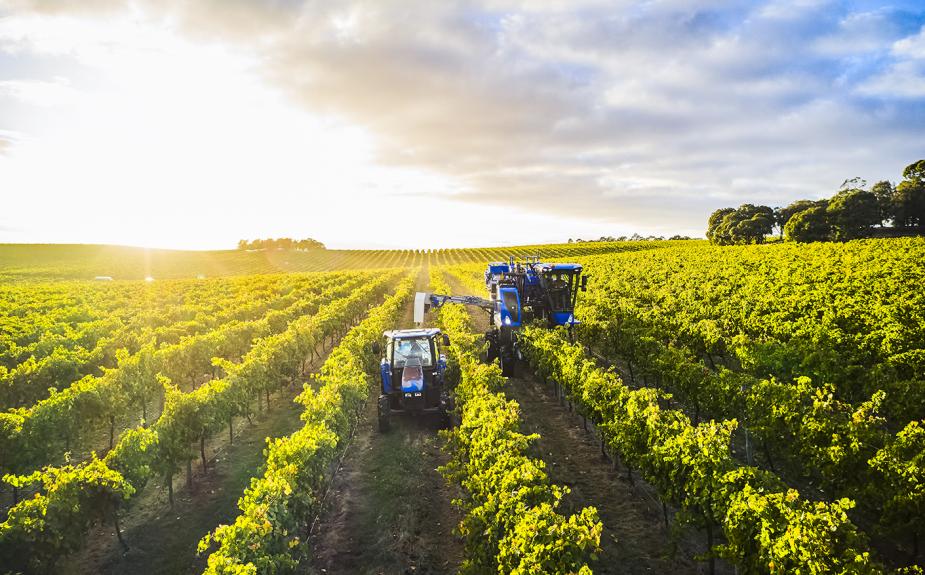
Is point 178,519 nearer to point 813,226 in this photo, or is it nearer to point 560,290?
point 560,290

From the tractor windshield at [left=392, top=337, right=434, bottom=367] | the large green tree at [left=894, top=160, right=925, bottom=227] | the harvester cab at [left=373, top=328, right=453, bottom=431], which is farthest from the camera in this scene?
the large green tree at [left=894, top=160, right=925, bottom=227]

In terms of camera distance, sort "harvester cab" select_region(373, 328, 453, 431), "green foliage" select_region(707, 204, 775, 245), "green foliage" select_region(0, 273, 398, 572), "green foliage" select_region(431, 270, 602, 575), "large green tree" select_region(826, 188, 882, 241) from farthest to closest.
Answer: "green foliage" select_region(707, 204, 775, 245)
"large green tree" select_region(826, 188, 882, 241)
"harvester cab" select_region(373, 328, 453, 431)
"green foliage" select_region(0, 273, 398, 572)
"green foliage" select_region(431, 270, 602, 575)

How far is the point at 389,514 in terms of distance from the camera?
9.88 metres

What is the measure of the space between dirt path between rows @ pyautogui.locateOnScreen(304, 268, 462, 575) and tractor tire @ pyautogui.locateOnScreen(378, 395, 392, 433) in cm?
34

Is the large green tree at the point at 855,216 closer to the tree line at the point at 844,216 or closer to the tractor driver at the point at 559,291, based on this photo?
the tree line at the point at 844,216

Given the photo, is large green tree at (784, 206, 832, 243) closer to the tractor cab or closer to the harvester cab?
the tractor cab

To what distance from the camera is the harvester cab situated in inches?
539

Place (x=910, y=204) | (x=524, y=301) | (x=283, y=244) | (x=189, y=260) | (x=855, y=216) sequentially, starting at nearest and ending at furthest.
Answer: (x=524, y=301) → (x=855, y=216) → (x=910, y=204) → (x=189, y=260) → (x=283, y=244)

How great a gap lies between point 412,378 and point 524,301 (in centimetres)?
799

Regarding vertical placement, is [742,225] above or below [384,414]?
above

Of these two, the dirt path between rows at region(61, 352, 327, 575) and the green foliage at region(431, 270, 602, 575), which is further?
the dirt path between rows at region(61, 352, 327, 575)

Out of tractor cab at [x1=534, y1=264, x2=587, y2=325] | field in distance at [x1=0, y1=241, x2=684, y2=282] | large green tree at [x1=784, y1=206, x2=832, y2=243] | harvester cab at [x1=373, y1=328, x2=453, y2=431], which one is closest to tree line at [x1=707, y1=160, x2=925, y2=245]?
large green tree at [x1=784, y1=206, x2=832, y2=243]

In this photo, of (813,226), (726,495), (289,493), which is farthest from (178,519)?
(813,226)

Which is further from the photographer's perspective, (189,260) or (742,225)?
(189,260)
